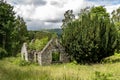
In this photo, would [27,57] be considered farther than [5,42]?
No

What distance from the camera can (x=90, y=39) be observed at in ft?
115

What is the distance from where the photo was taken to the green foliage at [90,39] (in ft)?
115

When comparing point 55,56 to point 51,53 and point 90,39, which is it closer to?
point 51,53

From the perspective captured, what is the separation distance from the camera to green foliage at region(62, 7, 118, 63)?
115ft

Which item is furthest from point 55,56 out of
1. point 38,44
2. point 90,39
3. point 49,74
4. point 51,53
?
point 49,74

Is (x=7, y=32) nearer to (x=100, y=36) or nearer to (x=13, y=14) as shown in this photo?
(x=13, y=14)

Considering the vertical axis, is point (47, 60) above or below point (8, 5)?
below

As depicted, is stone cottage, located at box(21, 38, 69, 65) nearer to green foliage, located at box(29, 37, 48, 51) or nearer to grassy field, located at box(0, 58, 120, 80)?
green foliage, located at box(29, 37, 48, 51)

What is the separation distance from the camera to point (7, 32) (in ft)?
179

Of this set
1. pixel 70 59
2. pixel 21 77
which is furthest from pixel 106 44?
pixel 21 77

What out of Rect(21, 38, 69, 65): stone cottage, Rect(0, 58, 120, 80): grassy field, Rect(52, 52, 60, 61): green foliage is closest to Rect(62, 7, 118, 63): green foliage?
Rect(21, 38, 69, 65): stone cottage

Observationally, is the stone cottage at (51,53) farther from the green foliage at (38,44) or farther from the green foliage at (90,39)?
the green foliage at (90,39)

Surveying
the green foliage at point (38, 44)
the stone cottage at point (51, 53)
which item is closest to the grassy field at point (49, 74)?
the stone cottage at point (51, 53)

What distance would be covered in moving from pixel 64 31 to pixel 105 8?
27.3 meters
